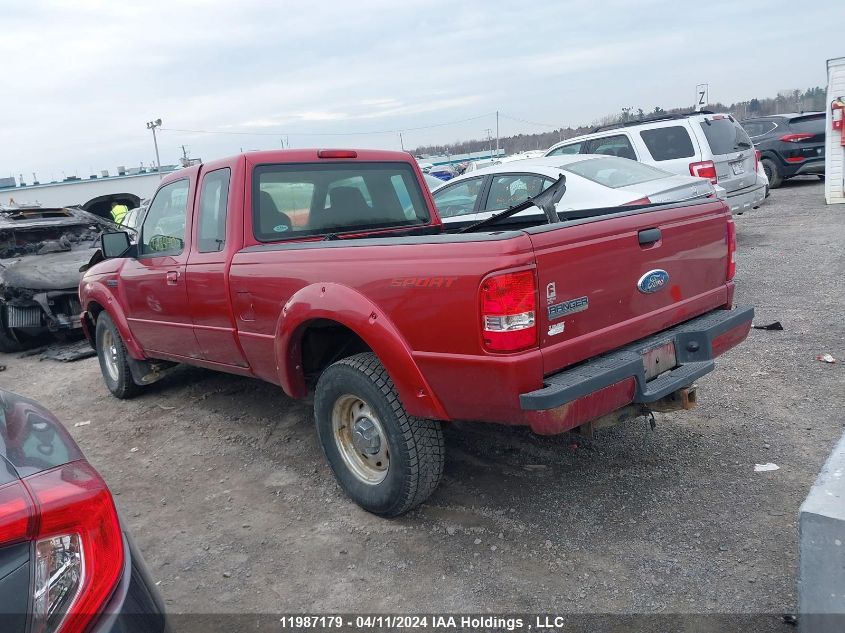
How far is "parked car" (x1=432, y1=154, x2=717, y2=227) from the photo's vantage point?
6859 millimetres

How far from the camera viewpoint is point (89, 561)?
65.4 inches

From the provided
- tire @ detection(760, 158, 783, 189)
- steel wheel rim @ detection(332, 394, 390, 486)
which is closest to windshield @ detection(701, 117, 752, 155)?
tire @ detection(760, 158, 783, 189)

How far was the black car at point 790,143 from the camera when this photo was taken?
47.8ft

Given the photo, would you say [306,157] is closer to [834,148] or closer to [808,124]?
[834,148]

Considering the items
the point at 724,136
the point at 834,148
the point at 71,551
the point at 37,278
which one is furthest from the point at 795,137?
the point at 71,551

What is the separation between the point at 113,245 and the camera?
5.26m

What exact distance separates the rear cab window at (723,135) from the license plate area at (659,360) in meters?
6.81

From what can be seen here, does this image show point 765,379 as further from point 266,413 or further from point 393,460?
point 266,413

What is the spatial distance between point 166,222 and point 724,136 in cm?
783

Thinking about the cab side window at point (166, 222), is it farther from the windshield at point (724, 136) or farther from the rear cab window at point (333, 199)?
the windshield at point (724, 136)

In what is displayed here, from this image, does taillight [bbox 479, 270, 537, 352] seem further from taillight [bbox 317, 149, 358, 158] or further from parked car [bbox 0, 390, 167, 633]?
taillight [bbox 317, 149, 358, 158]

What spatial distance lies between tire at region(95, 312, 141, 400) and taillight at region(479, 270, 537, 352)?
4180mm

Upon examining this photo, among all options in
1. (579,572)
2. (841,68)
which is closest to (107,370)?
(579,572)

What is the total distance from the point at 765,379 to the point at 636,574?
2.62 metres
